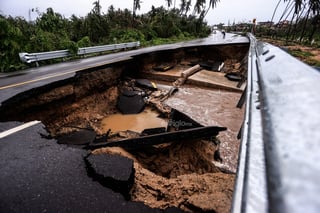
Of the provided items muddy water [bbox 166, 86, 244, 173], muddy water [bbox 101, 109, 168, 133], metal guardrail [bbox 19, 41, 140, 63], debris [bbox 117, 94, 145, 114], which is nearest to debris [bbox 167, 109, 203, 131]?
muddy water [bbox 166, 86, 244, 173]

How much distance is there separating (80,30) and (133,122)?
1260cm

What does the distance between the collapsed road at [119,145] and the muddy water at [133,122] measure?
0.04 metres

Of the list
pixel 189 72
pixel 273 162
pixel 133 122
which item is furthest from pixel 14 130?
pixel 189 72

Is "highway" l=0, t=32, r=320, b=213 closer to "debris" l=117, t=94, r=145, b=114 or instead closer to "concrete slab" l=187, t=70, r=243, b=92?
"debris" l=117, t=94, r=145, b=114

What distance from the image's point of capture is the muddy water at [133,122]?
6.47 m

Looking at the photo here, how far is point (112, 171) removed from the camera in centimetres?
A: 228

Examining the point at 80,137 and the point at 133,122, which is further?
the point at 133,122

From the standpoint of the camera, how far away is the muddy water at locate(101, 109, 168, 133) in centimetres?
647

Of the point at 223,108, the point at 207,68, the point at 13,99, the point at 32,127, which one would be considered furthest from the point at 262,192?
the point at 207,68

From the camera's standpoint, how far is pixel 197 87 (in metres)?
8.77

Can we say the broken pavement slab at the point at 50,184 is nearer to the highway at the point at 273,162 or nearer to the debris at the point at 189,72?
the highway at the point at 273,162

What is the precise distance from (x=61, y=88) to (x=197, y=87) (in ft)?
17.8

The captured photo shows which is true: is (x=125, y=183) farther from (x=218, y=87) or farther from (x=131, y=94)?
(x=218, y=87)

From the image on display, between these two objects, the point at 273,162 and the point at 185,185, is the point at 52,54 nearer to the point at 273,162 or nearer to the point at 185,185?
the point at 185,185
